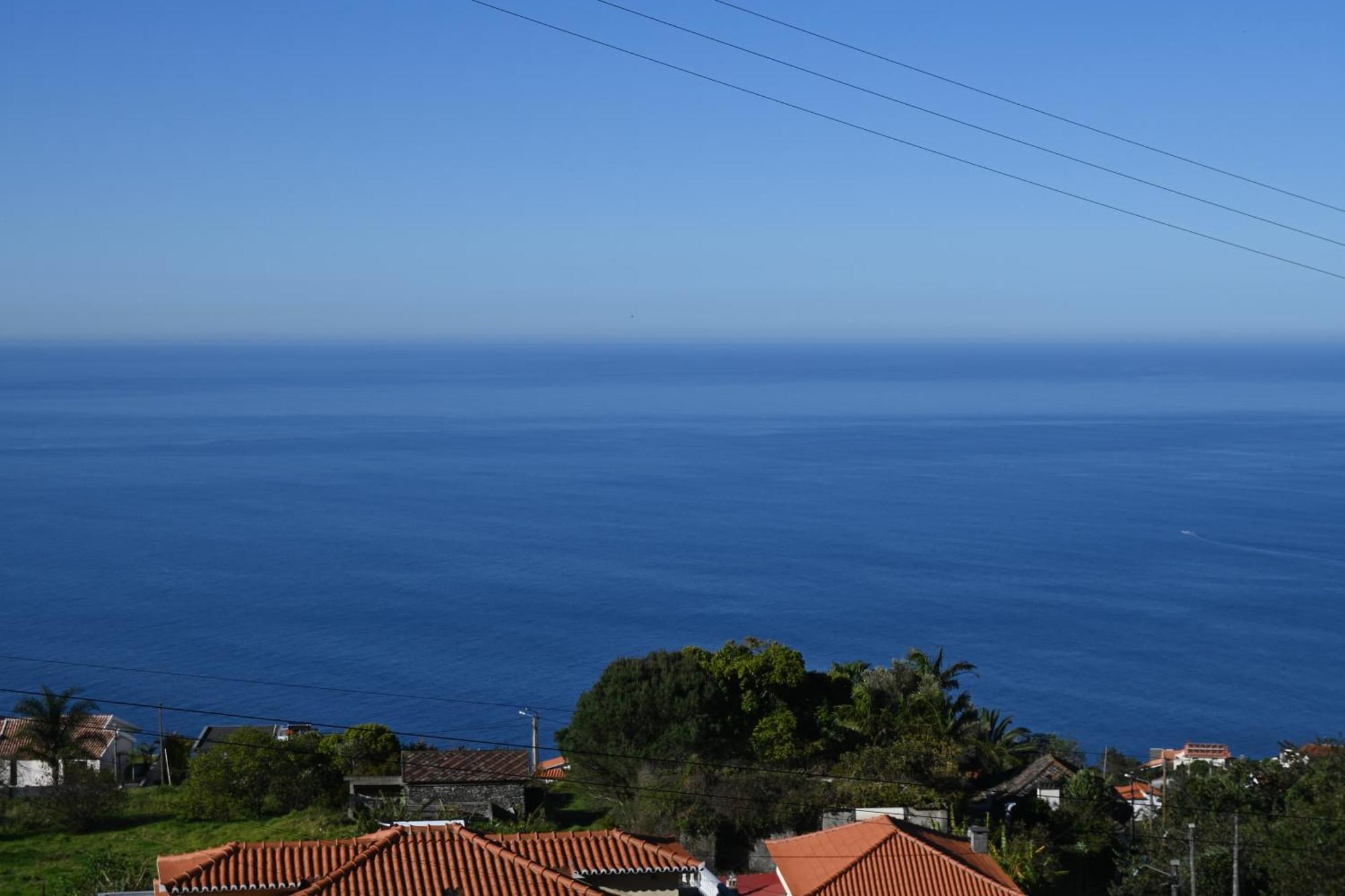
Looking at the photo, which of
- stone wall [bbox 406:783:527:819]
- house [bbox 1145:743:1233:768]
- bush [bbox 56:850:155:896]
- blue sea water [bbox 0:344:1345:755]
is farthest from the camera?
blue sea water [bbox 0:344:1345:755]

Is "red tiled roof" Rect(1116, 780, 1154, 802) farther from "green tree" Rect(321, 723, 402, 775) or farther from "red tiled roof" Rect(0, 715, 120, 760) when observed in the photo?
"red tiled roof" Rect(0, 715, 120, 760)

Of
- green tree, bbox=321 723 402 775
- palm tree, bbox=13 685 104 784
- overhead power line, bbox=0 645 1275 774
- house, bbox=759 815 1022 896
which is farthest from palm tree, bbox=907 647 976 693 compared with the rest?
overhead power line, bbox=0 645 1275 774

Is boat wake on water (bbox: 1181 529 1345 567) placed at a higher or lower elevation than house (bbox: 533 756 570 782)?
higher

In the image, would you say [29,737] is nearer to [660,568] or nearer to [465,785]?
[465,785]

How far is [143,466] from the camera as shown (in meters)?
110

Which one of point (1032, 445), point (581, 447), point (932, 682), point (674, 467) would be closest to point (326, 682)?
point (932, 682)

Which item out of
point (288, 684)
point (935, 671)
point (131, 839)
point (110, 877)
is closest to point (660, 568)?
point (288, 684)

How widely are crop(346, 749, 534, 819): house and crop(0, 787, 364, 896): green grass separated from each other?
1466 mm

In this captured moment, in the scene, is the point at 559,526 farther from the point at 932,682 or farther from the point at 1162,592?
the point at 932,682

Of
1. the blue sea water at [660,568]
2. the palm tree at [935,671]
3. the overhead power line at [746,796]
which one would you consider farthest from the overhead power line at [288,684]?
the overhead power line at [746,796]

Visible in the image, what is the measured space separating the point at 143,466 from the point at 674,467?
43.4 meters

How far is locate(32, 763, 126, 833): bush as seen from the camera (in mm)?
23438

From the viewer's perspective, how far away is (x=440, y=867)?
1136 centimetres

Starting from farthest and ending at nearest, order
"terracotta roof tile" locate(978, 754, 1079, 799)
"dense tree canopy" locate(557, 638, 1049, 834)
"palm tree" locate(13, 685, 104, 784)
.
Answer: "palm tree" locate(13, 685, 104, 784) → "terracotta roof tile" locate(978, 754, 1079, 799) → "dense tree canopy" locate(557, 638, 1049, 834)
